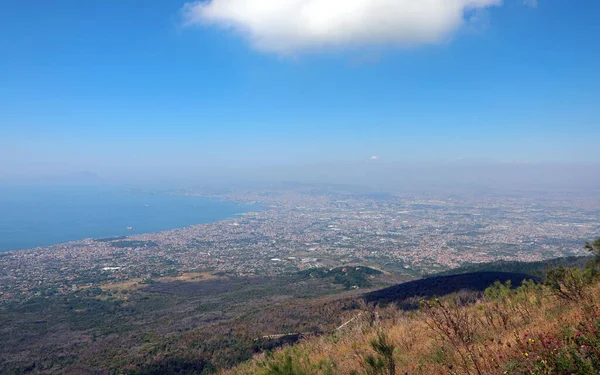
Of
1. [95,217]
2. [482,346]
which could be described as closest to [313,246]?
[482,346]

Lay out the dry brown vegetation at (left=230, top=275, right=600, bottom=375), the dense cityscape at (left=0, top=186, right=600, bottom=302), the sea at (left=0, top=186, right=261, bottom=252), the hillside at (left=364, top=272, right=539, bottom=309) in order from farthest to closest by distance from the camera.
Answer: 1. the sea at (left=0, top=186, right=261, bottom=252)
2. the dense cityscape at (left=0, top=186, right=600, bottom=302)
3. the hillside at (left=364, top=272, right=539, bottom=309)
4. the dry brown vegetation at (left=230, top=275, right=600, bottom=375)

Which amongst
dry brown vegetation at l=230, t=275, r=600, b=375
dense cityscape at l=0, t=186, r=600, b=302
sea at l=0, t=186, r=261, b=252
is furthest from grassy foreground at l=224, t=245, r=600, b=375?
sea at l=0, t=186, r=261, b=252

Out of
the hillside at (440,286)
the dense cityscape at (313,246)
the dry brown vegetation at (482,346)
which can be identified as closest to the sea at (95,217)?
the dense cityscape at (313,246)

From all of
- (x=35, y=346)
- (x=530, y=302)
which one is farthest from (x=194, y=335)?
(x=530, y=302)

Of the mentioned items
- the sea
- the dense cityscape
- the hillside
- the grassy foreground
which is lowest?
the sea

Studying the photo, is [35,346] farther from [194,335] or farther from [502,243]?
[502,243]

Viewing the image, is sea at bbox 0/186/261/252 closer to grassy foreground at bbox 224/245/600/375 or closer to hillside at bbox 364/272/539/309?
hillside at bbox 364/272/539/309
